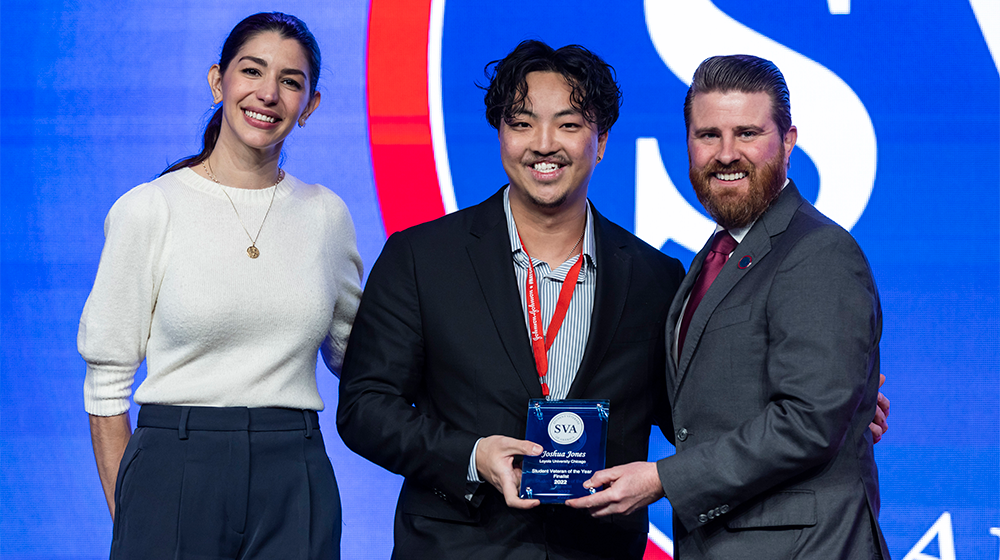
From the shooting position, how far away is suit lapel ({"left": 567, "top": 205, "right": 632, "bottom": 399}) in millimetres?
2223

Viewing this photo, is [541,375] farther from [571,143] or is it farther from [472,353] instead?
[571,143]

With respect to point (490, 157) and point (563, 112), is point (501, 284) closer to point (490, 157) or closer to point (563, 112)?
point (563, 112)

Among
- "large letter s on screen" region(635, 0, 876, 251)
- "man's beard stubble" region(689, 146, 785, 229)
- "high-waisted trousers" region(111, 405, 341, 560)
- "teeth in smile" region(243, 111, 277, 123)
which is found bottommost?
"high-waisted trousers" region(111, 405, 341, 560)

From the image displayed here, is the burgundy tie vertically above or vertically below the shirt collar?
below

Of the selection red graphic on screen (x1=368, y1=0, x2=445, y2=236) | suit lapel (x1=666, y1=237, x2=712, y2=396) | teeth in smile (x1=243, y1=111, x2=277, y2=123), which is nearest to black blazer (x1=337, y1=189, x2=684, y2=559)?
suit lapel (x1=666, y1=237, x2=712, y2=396)

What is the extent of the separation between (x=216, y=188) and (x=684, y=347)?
128cm

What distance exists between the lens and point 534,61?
247 centimetres

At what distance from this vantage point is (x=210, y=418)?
211 centimetres

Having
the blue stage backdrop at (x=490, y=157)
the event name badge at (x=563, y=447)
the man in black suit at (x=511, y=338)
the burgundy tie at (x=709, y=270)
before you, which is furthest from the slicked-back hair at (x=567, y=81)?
the blue stage backdrop at (x=490, y=157)

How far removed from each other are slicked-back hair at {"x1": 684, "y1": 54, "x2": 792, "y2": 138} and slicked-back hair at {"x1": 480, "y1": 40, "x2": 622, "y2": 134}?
327mm

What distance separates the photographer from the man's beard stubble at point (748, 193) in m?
2.17

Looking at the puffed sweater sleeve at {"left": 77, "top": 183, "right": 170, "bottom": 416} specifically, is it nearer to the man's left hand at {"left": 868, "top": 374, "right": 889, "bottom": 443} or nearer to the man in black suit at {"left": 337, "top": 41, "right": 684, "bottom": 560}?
the man in black suit at {"left": 337, "top": 41, "right": 684, "bottom": 560}

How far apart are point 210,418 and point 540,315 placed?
0.87 meters

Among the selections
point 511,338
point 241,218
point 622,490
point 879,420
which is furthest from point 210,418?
point 879,420
